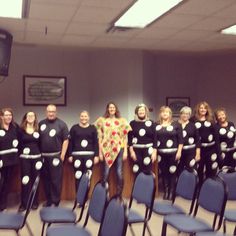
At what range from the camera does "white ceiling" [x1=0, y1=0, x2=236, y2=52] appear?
4.26 metres

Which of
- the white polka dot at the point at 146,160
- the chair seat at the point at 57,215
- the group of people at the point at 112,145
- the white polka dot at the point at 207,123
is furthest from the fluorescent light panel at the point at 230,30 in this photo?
the chair seat at the point at 57,215

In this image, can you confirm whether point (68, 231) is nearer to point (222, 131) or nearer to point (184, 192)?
point (184, 192)

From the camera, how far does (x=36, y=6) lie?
4.22m

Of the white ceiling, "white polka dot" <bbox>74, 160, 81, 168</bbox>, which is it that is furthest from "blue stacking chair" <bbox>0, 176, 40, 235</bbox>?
the white ceiling

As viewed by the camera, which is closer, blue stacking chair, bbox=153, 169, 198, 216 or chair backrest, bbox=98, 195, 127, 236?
chair backrest, bbox=98, 195, 127, 236

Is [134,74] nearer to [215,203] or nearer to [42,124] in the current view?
[42,124]

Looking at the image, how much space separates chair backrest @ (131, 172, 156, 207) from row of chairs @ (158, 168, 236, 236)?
173 millimetres

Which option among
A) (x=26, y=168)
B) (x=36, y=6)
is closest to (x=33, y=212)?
(x=26, y=168)

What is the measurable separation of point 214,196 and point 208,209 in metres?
0.14

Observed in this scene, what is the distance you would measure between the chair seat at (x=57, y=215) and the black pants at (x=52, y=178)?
141 cm

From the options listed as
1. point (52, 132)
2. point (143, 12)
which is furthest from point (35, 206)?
point (143, 12)

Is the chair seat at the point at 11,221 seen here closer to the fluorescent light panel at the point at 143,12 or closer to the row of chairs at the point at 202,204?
the row of chairs at the point at 202,204

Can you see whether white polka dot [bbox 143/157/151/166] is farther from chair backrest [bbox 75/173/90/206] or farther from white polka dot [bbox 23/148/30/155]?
chair backrest [bbox 75/173/90/206]

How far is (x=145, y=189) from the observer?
3.61m
